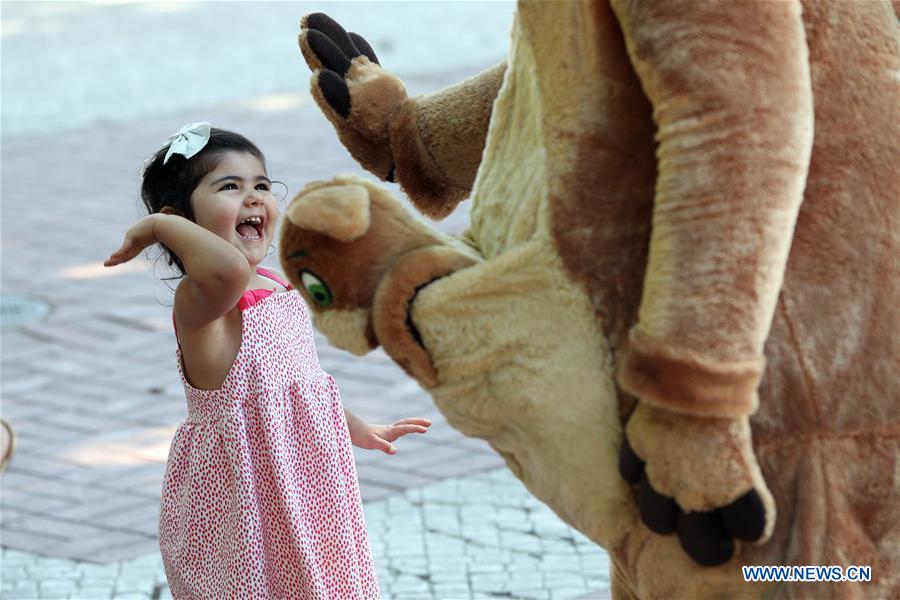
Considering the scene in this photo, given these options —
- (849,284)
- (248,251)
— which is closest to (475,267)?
(849,284)

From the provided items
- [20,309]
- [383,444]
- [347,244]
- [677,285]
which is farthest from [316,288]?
[20,309]

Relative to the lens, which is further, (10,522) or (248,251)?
(10,522)

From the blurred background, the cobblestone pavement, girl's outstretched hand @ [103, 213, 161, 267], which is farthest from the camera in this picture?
the blurred background

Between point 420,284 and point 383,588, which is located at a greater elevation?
point 420,284

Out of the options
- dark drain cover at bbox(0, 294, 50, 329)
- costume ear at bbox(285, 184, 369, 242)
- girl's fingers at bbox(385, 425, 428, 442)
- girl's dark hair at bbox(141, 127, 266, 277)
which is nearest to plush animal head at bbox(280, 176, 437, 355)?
costume ear at bbox(285, 184, 369, 242)

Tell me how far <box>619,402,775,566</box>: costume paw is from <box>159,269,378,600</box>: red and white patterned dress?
1.02 metres

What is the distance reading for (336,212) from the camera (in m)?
1.83

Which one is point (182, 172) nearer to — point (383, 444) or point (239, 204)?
point (239, 204)

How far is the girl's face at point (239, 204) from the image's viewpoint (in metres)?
2.54

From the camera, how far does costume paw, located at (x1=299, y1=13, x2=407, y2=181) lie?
2.31 metres

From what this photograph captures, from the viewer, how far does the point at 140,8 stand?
13.6 meters

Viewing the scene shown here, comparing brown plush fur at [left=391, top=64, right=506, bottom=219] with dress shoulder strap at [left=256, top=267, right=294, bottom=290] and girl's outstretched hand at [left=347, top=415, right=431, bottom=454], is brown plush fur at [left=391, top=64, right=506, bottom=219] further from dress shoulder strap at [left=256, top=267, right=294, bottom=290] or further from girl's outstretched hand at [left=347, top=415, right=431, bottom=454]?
girl's outstretched hand at [left=347, top=415, right=431, bottom=454]

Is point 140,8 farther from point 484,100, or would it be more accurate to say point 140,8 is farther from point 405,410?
point 484,100

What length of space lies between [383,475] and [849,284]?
9.35 feet
